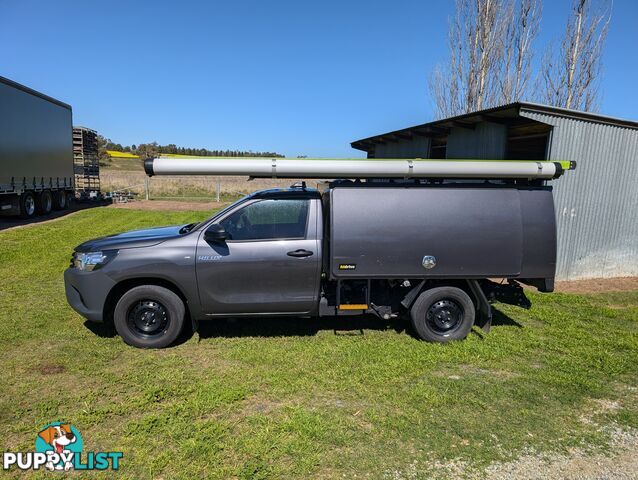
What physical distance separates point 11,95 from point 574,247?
705 inches

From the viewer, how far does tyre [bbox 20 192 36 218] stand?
16219 millimetres

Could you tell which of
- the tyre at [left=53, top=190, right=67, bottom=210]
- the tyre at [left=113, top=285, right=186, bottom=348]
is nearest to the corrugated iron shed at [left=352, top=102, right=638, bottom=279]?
the tyre at [left=113, top=285, right=186, bottom=348]

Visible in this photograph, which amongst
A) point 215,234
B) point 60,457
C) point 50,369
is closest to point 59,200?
point 50,369

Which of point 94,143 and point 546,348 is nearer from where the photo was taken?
point 546,348

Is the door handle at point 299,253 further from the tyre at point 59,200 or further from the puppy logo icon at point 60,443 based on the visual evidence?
the tyre at point 59,200

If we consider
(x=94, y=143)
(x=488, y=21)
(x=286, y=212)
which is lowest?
(x=286, y=212)

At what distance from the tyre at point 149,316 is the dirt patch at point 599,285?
7.10 meters

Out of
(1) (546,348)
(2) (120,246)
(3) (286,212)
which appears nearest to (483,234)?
(1) (546,348)

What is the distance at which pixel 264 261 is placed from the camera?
5043 mm

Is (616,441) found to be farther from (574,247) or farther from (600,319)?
→ (574,247)

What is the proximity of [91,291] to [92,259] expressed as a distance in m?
Answer: 0.38

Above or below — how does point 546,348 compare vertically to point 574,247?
below

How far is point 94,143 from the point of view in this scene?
26281mm

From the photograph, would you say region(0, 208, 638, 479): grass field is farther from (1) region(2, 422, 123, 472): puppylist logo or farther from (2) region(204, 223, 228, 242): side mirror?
(2) region(204, 223, 228, 242): side mirror
